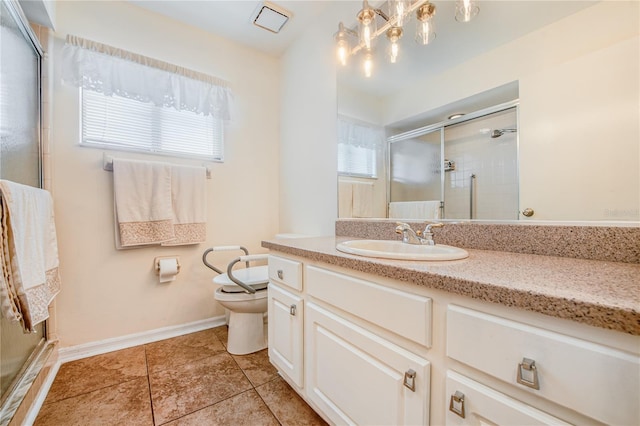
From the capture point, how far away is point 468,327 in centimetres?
59

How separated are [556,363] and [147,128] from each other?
242cm

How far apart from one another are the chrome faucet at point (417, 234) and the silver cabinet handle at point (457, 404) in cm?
57

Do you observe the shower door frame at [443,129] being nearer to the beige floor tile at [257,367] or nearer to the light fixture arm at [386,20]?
the light fixture arm at [386,20]

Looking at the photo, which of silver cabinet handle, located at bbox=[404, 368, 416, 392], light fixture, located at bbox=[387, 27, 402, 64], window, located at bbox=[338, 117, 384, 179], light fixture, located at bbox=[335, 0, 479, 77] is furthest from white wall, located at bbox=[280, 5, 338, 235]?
silver cabinet handle, located at bbox=[404, 368, 416, 392]

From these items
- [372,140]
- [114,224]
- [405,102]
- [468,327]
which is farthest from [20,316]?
[405,102]

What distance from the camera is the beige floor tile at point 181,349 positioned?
1.60 meters

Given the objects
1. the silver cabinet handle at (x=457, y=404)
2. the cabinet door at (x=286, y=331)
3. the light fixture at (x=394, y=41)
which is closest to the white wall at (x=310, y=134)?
the light fixture at (x=394, y=41)

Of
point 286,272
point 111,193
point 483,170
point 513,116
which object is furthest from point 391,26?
point 111,193

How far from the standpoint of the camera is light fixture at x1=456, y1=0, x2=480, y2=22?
3.67 feet

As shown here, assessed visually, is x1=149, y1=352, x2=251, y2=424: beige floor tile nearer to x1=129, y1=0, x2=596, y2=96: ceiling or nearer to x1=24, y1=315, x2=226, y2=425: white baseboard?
x1=24, y1=315, x2=226, y2=425: white baseboard

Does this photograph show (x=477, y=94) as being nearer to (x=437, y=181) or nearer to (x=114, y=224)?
(x=437, y=181)

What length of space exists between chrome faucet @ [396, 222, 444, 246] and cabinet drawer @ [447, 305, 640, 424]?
51cm

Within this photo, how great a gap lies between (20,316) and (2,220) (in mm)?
352

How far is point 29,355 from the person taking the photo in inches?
53.3
